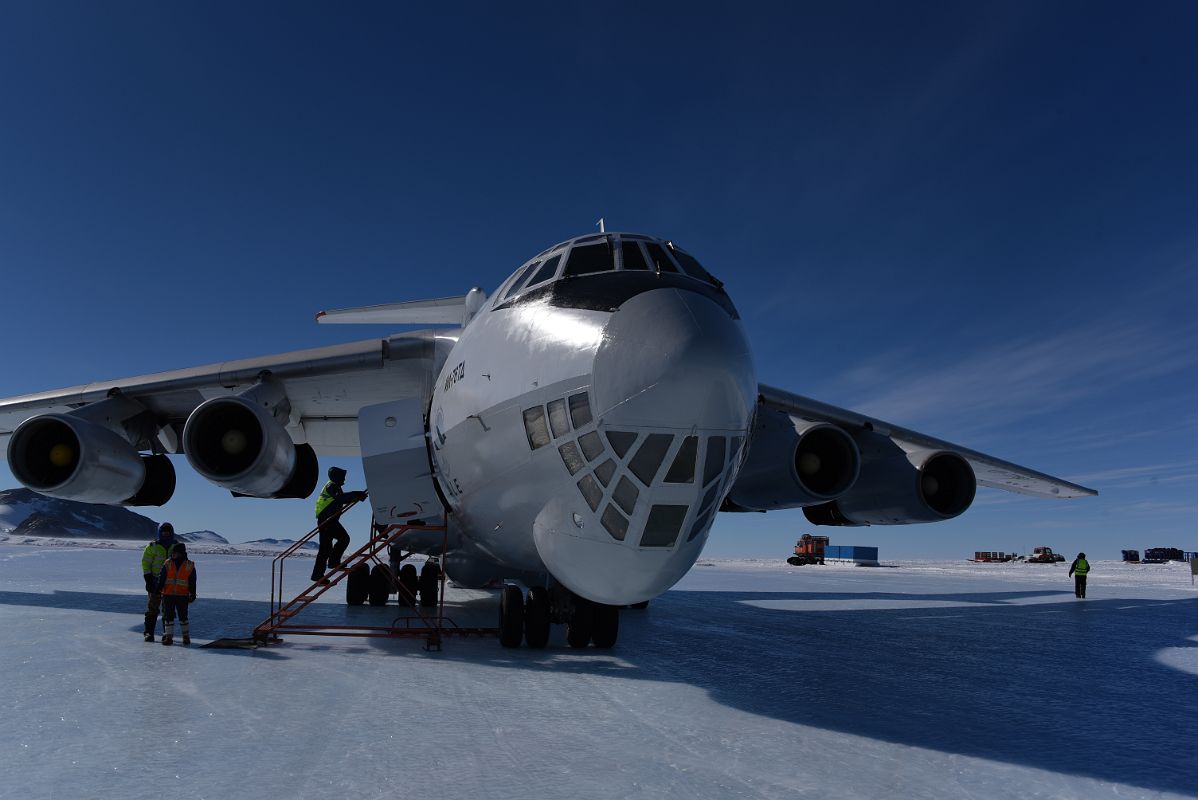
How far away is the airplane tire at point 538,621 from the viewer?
689 cm

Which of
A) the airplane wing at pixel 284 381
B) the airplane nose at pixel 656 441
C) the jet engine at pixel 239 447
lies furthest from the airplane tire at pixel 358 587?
the airplane nose at pixel 656 441

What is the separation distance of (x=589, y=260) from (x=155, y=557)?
5.85 m

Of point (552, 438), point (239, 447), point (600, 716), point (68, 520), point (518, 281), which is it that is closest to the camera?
point (600, 716)

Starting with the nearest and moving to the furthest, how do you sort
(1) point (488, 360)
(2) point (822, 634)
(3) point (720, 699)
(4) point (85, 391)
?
(3) point (720, 699) < (1) point (488, 360) < (2) point (822, 634) < (4) point (85, 391)

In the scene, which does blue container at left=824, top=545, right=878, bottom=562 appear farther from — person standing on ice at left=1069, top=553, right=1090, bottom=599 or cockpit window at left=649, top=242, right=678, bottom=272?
cockpit window at left=649, top=242, right=678, bottom=272

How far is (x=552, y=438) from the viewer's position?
181 inches

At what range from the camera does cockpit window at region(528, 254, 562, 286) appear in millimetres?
5320

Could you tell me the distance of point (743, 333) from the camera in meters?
4.60

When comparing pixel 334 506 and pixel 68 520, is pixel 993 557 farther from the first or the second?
pixel 68 520

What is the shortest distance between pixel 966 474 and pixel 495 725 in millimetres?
7184

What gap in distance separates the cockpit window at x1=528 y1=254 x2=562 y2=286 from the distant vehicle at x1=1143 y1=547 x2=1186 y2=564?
61611 millimetres

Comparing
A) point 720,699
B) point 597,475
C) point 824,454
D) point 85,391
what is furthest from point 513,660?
point 85,391

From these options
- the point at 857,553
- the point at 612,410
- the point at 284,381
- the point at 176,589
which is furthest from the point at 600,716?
the point at 857,553

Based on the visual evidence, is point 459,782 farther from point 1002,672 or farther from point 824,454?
point 824,454
